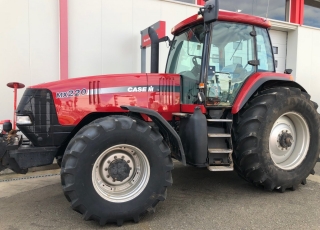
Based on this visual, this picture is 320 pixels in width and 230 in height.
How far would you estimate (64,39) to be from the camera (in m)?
6.04

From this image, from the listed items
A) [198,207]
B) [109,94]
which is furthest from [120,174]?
[198,207]

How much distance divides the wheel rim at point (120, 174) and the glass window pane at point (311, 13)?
931 centimetres

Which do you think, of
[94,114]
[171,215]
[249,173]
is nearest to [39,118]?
[94,114]

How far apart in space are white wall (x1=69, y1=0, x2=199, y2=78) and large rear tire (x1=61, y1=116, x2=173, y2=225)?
149 inches

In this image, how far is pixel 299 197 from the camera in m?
3.74

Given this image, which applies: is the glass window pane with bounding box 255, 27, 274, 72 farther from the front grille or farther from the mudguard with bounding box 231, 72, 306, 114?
the front grille

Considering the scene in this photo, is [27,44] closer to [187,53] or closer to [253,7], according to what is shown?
[187,53]

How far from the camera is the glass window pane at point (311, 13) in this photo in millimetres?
9931

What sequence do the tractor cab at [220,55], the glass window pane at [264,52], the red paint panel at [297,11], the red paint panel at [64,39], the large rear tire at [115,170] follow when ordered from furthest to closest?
the red paint panel at [297,11], the red paint panel at [64,39], the glass window pane at [264,52], the tractor cab at [220,55], the large rear tire at [115,170]

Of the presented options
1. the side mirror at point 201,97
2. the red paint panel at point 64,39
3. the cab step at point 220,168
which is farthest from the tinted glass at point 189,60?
the red paint panel at point 64,39

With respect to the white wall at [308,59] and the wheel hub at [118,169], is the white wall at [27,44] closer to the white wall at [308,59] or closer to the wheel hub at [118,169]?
the wheel hub at [118,169]

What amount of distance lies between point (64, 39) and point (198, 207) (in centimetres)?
455

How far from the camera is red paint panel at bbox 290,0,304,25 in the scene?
924 cm

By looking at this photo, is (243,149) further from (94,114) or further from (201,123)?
(94,114)
